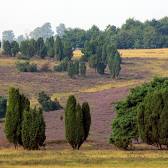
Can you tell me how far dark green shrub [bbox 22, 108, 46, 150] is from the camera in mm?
46125

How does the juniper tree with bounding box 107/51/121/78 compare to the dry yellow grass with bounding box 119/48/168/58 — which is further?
the dry yellow grass with bounding box 119/48/168/58

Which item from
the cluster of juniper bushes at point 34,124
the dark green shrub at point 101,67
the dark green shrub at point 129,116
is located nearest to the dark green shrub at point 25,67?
the dark green shrub at point 101,67

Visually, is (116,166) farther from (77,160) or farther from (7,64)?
(7,64)

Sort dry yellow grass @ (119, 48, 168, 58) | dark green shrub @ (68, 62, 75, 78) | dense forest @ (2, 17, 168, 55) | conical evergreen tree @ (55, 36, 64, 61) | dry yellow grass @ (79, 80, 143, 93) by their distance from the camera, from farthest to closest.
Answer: dense forest @ (2, 17, 168, 55) < dry yellow grass @ (119, 48, 168, 58) < conical evergreen tree @ (55, 36, 64, 61) < dark green shrub @ (68, 62, 75, 78) < dry yellow grass @ (79, 80, 143, 93)

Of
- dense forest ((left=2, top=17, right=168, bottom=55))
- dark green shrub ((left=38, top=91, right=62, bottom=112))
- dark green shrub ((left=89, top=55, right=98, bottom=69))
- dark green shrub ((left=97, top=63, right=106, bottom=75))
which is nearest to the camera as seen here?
dark green shrub ((left=38, top=91, right=62, bottom=112))

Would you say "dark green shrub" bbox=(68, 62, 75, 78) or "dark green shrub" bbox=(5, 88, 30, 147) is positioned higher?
"dark green shrub" bbox=(5, 88, 30, 147)

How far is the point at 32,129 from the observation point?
46.1m

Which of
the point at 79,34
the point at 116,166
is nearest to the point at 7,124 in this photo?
the point at 116,166

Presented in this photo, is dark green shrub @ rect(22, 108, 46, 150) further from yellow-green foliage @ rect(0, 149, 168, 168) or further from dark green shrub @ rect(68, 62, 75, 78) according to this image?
dark green shrub @ rect(68, 62, 75, 78)

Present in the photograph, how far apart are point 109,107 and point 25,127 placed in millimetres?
32489

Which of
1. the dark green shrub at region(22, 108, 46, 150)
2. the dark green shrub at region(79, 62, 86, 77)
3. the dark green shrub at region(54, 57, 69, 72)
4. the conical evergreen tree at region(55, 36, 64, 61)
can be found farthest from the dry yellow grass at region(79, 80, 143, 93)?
the dark green shrub at region(22, 108, 46, 150)

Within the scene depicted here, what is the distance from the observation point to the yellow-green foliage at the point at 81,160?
34.7 metres

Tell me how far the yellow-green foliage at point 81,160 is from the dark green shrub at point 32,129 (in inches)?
174

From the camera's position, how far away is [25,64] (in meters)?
112
